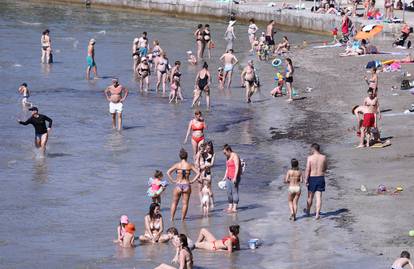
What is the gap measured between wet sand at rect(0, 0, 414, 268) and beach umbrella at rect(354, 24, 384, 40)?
12.5ft

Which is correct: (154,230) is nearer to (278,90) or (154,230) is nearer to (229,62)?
(278,90)

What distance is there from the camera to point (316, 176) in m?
22.2

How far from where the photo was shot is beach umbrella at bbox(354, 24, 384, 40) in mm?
47062

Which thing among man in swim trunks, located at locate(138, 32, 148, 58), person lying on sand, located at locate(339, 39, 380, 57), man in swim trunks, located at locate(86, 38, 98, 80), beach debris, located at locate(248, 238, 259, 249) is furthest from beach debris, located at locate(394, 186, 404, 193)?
man in swim trunks, located at locate(138, 32, 148, 58)

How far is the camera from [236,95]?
38781 mm

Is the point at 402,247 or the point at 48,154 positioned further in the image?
the point at 48,154

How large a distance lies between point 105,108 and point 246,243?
15.8 m

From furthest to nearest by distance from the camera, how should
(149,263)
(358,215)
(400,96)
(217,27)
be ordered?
(217,27) → (400,96) → (358,215) → (149,263)

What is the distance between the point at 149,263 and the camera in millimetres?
19812

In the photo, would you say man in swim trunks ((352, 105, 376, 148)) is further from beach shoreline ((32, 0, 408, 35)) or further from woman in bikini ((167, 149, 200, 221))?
beach shoreline ((32, 0, 408, 35))

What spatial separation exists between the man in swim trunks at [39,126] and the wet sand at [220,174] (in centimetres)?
45

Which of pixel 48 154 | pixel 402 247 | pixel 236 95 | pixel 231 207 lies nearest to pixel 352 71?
pixel 236 95

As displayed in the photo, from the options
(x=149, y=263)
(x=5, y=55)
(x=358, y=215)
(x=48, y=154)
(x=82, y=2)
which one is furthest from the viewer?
(x=82, y=2)

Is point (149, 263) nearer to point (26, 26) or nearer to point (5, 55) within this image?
point (5, 55)
